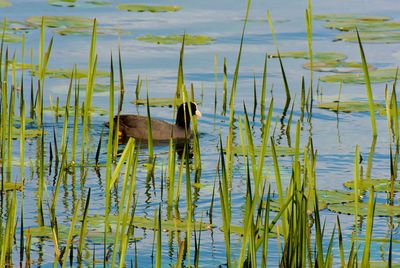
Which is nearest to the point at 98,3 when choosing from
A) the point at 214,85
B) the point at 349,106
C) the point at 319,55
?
the point at 319,55

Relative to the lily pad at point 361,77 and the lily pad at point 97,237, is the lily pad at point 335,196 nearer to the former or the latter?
the lily pad at point 97,237

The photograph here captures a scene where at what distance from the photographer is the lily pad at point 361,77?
1350 centimetres

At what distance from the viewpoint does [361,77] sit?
13.8 metres

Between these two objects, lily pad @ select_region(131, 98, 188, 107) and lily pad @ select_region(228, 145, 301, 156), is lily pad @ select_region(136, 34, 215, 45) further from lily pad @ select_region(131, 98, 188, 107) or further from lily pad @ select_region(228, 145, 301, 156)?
lily pad @ select_region(228, 145, 301, 156)

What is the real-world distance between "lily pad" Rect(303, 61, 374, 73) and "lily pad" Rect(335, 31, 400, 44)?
4.88 feet

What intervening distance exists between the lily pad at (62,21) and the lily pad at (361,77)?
4.26 metres

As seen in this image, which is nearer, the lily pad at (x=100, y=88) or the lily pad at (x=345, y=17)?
the lily pad at (x=100, y=88)

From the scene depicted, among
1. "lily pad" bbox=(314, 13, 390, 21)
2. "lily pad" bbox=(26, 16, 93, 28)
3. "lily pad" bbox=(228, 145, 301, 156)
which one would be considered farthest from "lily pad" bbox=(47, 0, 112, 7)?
"lily pad" bbox=(228, 145, 301, 156)

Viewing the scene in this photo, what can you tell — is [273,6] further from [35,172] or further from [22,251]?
[22,251]

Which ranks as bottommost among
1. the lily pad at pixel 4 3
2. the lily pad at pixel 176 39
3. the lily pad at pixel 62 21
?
the lily pad at pixel 176 39

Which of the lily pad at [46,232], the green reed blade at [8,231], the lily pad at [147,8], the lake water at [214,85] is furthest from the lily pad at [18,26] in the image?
the green reed blade at [8,231]

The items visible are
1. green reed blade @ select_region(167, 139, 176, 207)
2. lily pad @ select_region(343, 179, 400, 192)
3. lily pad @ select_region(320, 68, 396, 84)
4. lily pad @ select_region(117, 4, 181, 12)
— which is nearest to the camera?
green reed blade @ select_region(167, 139, 176, 207)

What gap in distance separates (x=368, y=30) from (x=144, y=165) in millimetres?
7074

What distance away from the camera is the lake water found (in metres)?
8.53
